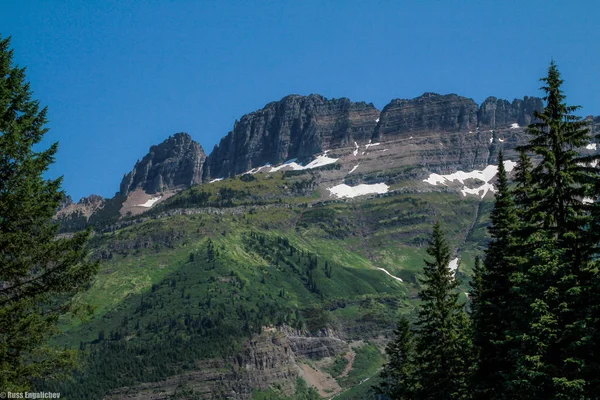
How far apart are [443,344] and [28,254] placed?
38.3m

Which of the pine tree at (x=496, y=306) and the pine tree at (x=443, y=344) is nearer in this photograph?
the pine tree at (x=496, y=306)

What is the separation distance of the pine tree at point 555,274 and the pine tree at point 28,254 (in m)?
27.7

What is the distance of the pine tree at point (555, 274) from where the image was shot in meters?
43.2

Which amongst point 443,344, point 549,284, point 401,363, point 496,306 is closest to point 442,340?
point 443,344

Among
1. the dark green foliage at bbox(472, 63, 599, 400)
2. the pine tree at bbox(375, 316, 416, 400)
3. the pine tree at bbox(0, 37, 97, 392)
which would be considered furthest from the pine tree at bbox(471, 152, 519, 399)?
the pine tree at bbox(0, 37, 97, 392)

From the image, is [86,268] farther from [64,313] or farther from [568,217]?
[568,217]

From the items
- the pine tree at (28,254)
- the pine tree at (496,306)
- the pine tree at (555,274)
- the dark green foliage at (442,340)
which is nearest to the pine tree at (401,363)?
the dark green foliage at (442,340)

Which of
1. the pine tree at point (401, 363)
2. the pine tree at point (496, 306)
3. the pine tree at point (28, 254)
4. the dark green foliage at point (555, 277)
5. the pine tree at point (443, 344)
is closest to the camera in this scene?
the pine tree at point (28, 254)

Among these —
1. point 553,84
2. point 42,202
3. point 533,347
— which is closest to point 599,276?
point 533,347

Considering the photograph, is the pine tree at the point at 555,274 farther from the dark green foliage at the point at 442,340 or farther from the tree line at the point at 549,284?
the dark green foliage at the point at 442,340

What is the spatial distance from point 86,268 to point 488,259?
34.6 meters

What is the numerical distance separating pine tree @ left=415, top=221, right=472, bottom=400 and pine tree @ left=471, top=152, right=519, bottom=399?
11.6 feet

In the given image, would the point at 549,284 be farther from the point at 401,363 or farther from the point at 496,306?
the point at 401,363

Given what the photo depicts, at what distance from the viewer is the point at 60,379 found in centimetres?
3881
